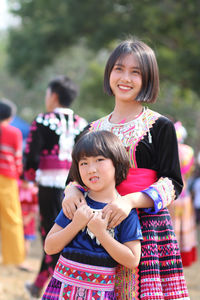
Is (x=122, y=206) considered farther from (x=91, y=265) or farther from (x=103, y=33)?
(x=103, y=33)

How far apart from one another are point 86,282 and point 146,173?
1.73ft

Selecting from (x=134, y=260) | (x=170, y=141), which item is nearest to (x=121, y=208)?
(x=134, y=260)

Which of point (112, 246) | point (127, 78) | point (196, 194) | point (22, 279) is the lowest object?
point (22, 279)

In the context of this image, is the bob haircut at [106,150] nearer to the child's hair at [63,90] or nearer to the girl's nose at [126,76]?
the girl's nose at [126,76]

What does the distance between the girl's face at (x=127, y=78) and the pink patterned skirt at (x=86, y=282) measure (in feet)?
2.49

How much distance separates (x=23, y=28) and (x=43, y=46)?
3.87ft

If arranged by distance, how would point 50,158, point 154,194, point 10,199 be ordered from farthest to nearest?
point 10,199
point 50,158
point 154,194

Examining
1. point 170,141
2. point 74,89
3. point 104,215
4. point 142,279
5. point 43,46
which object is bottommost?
point 142,279

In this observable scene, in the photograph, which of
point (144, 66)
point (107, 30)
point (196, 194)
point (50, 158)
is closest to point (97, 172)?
point (144, 66)

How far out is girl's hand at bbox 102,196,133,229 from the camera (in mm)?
1898

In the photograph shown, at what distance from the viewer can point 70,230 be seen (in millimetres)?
1937

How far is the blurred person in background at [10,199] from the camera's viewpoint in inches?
216

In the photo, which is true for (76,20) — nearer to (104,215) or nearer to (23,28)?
(23,28)

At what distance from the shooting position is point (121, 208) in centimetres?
190
